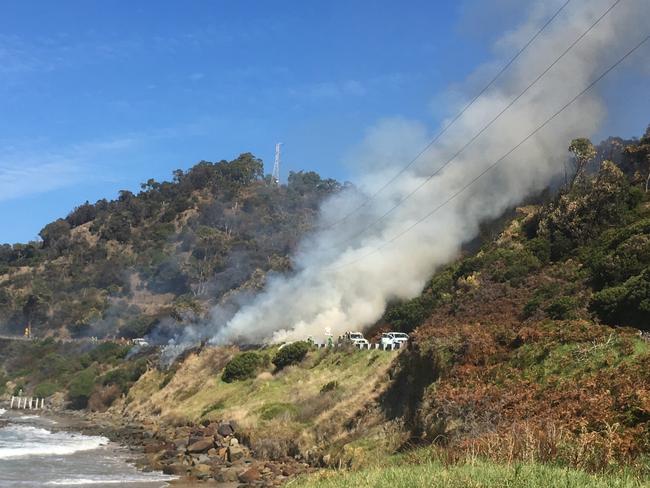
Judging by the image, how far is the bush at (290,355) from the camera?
187 feet

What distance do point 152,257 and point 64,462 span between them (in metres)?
128

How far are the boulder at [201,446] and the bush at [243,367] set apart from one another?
1706 centimetres

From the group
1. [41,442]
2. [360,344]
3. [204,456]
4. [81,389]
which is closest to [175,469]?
[204,456]

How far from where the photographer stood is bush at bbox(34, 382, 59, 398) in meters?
99.6

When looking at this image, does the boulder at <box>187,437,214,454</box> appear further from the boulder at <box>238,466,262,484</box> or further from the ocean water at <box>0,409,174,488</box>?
the boulder at <box>238,466,262,484</box>

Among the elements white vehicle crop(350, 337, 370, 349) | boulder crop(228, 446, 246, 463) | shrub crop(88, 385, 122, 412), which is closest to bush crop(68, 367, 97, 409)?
shrub crop(88, 385, 122, 412)

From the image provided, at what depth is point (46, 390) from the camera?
100 meters

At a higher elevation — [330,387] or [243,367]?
[243,367]

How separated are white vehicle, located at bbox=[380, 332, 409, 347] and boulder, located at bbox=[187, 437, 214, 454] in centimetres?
1662

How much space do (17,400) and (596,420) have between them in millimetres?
96114

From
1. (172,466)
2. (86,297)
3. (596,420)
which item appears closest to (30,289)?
(86,297)

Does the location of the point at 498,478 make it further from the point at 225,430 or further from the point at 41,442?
the point at 41,442

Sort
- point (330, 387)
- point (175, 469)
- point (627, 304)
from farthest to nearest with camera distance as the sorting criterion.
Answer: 1. point (330, 387)
2. point (175, 469)
3. point (627, 304)

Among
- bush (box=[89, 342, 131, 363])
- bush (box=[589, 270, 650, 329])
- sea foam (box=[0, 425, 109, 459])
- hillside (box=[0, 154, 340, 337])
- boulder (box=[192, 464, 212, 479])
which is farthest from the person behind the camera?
hillside (box=[0, 154, 340, 337])
